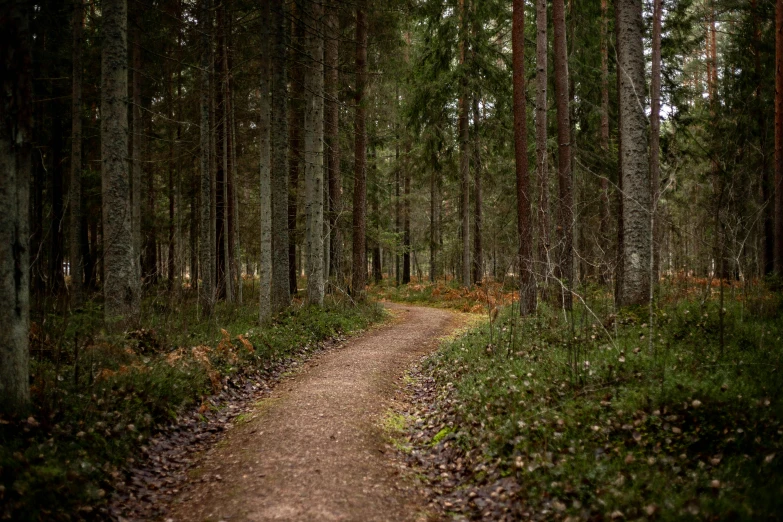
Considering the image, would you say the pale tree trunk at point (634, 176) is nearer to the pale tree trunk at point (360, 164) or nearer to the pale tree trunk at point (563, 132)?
the pale tree trunk at point (563, 132)

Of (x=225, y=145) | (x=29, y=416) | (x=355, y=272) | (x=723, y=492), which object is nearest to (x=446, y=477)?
(x=723, y=492)

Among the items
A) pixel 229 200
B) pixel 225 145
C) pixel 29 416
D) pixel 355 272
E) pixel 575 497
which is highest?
pixel 225 145

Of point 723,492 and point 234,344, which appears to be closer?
point 723,492

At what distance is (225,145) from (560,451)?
13.8 m

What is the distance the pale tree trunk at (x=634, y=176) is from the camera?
9.14 metres

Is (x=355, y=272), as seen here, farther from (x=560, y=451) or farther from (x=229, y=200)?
(x=560, y=451)

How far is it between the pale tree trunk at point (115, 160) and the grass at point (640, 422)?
20.8 feet

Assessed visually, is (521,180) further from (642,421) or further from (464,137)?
(464,137)

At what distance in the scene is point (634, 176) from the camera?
361 inches

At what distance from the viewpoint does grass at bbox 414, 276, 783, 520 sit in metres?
3.76

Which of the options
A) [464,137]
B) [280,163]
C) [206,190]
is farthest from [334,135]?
[464,137]

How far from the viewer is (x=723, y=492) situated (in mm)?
3582

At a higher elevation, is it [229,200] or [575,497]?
[229,200]

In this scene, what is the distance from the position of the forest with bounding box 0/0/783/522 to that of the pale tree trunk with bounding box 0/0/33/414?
20 mm
